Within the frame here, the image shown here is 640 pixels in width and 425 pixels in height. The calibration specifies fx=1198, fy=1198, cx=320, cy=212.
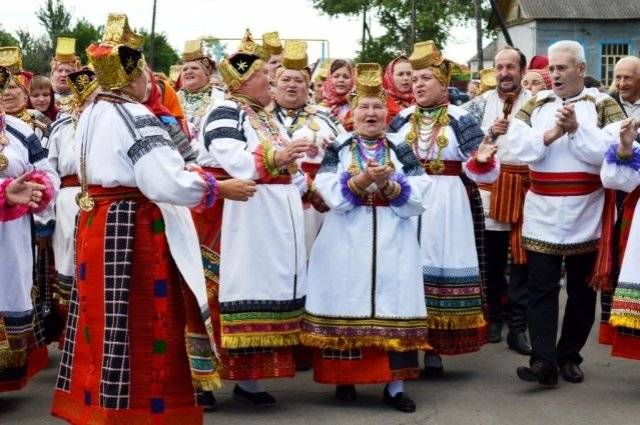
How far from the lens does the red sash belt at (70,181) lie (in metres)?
7.79

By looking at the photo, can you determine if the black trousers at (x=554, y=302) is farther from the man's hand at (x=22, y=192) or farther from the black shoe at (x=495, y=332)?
the man's hand at (x=22, y=192)

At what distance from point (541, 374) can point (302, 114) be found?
242 centimetres

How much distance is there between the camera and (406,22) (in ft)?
180

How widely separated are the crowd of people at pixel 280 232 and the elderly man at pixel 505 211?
302 millimetres

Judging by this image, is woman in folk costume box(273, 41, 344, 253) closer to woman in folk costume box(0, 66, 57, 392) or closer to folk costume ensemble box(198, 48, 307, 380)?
folk costume ensemble box(198, 48, 307, 380)

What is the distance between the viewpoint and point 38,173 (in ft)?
21.7

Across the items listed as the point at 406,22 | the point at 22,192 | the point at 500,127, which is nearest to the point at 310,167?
the point at 500,127

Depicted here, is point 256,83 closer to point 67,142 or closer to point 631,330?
point 67,142

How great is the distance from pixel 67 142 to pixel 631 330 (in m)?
3.70

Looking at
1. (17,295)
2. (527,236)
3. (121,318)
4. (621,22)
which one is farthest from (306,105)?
(621,22)

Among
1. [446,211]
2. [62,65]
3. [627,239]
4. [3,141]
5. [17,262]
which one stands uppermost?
[62,65]

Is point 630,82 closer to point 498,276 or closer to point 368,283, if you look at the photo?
point 498,276

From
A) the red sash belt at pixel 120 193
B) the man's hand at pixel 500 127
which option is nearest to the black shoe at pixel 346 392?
the man's hand at pixel 500 127

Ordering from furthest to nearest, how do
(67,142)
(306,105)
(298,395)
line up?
(306,105), (67,142), (298,395)
